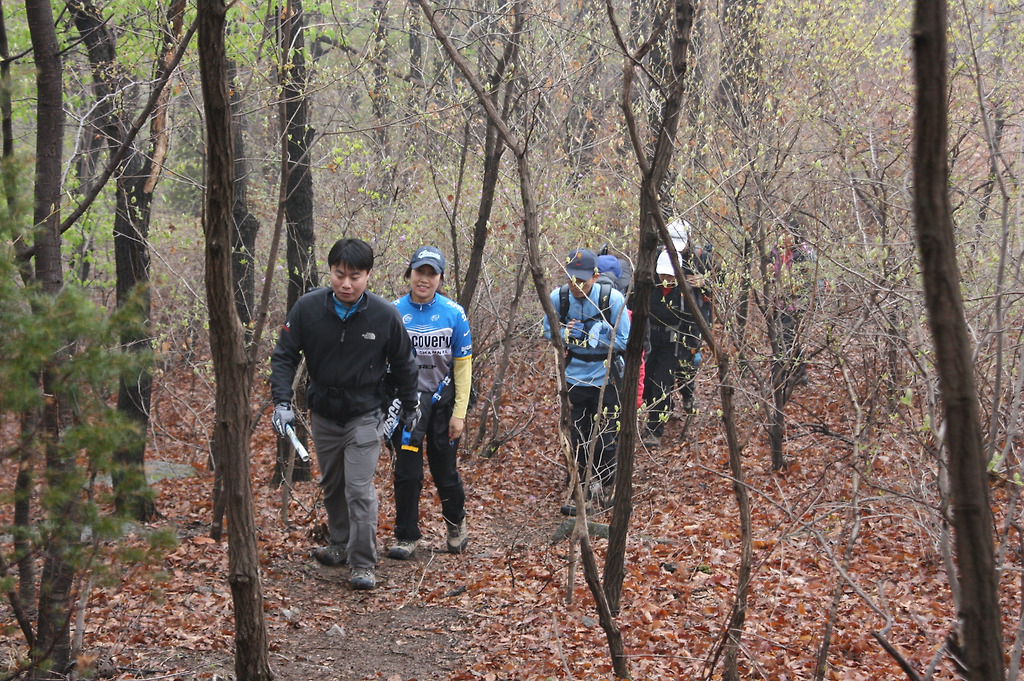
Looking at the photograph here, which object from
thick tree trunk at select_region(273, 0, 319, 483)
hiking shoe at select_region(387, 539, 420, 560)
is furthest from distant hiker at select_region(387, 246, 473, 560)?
thick tree trunk at select_region(273, 0, 319, 483)

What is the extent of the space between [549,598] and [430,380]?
187 centimetres

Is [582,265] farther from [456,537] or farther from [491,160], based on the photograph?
[456,537]

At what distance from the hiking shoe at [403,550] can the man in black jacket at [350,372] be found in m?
0.58

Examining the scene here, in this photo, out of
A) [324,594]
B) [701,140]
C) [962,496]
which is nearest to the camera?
[962,496]

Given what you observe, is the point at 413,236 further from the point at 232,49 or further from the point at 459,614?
the point at 459,614

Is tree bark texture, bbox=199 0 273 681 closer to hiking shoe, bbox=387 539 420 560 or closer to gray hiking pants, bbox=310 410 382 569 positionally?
gray hiking pants, bbox=310 410 382 569

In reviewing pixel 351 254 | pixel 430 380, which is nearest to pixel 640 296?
pixel 351 254

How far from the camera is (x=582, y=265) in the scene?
24.8 ft

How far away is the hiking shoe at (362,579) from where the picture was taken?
606 cm

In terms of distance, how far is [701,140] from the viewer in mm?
10031

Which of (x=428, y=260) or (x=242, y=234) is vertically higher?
(x=242, y=234)

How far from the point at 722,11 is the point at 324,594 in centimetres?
851

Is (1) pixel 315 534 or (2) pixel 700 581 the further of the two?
(1) pixel 315 534

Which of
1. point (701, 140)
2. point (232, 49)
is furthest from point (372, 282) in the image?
point (701, 140)
